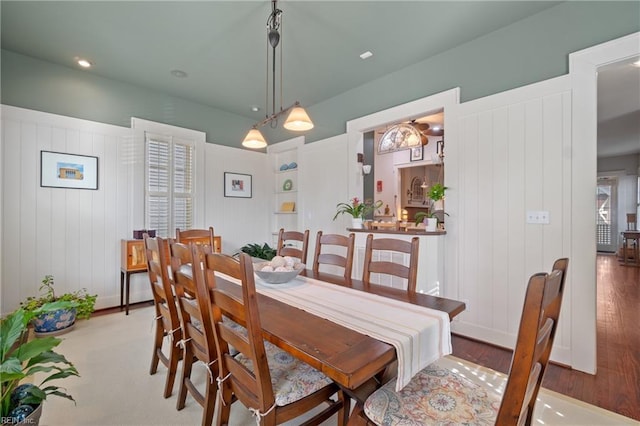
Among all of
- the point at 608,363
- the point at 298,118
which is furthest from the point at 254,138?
the point at 608,363

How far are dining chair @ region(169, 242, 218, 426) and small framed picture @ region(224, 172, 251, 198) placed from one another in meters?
3.26

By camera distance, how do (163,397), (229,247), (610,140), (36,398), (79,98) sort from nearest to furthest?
(36,398)
(163,397)
(79,98)
(229,247)
(610,140)

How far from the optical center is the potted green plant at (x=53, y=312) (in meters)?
2.82

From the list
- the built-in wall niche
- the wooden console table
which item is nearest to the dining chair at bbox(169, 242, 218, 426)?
the wooden console table

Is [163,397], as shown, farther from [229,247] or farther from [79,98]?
[79,98]

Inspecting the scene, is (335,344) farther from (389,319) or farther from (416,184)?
(416,184)

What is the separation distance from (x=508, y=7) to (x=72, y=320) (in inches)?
204

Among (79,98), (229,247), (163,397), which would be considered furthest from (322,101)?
(163,397)

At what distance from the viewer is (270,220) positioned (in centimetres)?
536

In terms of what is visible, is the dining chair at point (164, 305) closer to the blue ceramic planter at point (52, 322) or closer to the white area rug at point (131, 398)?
the white area rug at point (131, 398)

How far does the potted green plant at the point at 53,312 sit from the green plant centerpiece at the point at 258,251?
6.95 ft

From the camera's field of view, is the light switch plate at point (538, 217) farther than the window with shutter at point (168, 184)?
No

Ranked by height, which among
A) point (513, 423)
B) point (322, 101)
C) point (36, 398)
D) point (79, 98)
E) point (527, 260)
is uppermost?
point (322, 101)

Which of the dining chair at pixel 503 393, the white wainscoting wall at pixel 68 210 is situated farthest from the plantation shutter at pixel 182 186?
the dining chair at pixel 503 393
